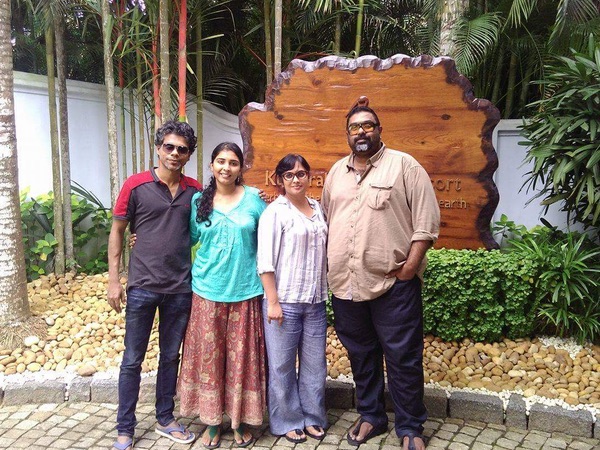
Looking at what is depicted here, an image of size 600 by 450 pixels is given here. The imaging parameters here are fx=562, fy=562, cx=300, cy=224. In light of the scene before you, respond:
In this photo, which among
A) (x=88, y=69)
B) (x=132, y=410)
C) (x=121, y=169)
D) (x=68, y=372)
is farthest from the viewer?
(x=88, y=69)

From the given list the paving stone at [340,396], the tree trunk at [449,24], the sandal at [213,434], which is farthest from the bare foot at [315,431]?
the tree trunk at [449,24]

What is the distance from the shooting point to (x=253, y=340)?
2842 mm

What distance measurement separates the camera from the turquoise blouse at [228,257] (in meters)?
2.75

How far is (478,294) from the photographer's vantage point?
381cm

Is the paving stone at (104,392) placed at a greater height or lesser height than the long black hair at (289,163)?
lesser

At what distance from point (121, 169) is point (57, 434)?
392cm

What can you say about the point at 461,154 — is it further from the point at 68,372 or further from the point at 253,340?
the point at 68,372

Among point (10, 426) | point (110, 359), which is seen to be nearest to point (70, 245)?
point (110, 359)

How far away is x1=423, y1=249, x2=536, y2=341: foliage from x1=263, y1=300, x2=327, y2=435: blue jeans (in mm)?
1191

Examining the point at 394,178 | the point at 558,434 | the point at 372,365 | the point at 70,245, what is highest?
the point at 394,178

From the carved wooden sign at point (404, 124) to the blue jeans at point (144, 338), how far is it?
5.50 feet

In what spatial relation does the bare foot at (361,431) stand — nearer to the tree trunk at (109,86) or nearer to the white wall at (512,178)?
the tree trunk at (109,86)

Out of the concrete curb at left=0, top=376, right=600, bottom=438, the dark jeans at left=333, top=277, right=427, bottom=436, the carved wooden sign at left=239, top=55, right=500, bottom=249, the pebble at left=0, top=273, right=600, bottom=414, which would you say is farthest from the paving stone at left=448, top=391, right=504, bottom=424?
the carved wooden sign at left=239, top=55, right=500, bottom=249

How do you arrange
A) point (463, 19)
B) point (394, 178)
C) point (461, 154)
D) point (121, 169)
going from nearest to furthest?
point (394, 178) < point (461, 154) < point (463, 19) < point (121, 169)
